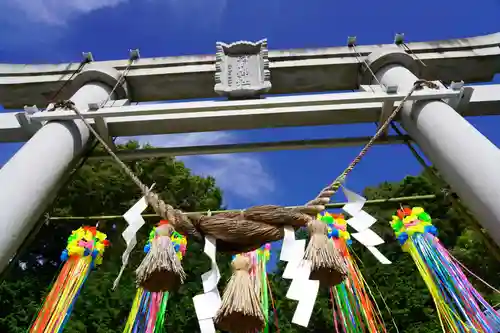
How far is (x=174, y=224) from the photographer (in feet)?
8.73

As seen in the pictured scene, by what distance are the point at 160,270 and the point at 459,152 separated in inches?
89.9

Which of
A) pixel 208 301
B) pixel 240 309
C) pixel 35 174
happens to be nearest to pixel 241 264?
pixel 208 301

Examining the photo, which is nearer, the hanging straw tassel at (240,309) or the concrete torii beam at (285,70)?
the hanging straw tassel at (240,309)

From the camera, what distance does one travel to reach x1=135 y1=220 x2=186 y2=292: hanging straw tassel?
2.44 metres

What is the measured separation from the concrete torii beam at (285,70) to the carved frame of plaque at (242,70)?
232 millimetres

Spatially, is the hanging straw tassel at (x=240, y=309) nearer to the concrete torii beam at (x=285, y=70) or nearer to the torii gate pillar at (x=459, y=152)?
the torii gate pillar at (x=459, y=152)

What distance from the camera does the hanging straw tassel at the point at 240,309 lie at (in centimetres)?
225

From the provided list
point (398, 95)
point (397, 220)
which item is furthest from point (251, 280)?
point (397, 220)

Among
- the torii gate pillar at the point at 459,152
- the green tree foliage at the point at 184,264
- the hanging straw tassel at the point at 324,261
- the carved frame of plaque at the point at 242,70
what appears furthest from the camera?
the green tree foliage at the point at 184,264

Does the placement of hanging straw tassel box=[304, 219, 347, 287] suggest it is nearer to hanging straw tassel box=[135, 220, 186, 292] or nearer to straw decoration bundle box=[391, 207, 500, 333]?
hanging straw tassel box=[135, 220, 186, 292]

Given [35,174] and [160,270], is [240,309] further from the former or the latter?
[35,174]

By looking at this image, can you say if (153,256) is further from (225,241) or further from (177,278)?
(225,241)

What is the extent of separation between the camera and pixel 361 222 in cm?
298

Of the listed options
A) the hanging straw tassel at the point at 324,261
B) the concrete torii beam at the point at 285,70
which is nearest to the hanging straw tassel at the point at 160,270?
the hanging straw tassel at the point at 324,261
